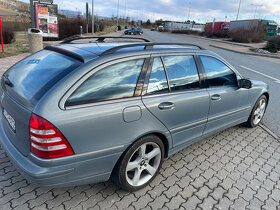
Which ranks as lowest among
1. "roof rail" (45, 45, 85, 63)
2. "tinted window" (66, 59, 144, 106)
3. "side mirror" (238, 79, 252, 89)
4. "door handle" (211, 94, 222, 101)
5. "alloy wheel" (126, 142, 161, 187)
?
"alloy wheel" (126, 142, 161, 187)

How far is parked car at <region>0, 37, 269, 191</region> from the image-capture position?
1907mm

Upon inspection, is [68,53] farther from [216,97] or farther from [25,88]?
[216,97]

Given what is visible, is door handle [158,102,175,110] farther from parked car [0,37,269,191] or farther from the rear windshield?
the rear windshield

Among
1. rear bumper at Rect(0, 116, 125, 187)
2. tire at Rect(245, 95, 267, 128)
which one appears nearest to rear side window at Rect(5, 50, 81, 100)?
rear bumper at Rect(0, 116, 125, 187)

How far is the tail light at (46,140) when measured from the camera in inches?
72.4

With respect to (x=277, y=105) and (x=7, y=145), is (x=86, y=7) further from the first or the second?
(x=7, y=145)

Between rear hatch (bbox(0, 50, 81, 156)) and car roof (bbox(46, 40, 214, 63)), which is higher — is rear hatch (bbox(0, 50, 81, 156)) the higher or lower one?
the lower one

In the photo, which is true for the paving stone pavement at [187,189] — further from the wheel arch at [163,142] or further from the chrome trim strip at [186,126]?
the chrome trim strip at [186,126]

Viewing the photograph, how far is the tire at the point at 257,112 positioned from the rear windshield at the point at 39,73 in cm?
351

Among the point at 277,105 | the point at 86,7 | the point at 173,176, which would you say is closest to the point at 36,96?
the point at 173,176

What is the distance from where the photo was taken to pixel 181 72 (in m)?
2.82

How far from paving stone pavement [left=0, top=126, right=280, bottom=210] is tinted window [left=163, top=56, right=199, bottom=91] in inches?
45.4

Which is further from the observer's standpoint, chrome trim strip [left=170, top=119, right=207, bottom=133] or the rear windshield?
chrome trim strip [left=170, top=119, right=207, bottom=133]

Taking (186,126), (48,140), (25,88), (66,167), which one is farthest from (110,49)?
(186,126)
